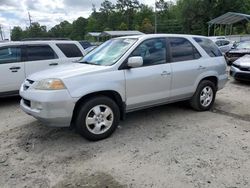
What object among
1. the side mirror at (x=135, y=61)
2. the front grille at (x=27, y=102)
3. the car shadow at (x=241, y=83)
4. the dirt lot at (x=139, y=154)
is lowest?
the dirt lot at (x=139, y=154)

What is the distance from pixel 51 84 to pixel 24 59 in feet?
11.4

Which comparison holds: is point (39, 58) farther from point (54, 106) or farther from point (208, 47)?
point (208, 47)

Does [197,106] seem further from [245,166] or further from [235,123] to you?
[245,166]

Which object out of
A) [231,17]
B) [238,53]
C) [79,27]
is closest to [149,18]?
[79,27]

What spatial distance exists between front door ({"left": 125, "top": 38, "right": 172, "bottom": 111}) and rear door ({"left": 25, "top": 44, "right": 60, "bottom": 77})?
10.5 ft

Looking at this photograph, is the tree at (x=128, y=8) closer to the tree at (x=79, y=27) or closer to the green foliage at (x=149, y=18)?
the green foliage at (x=149, y=18)

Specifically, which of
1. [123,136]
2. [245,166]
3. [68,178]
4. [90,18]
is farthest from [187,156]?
[90,18]

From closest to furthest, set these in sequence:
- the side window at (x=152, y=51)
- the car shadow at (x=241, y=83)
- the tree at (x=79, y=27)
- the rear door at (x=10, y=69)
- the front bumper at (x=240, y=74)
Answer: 1. the side window at (x=152, y=51)
2. the rear door at (x=10, y=69)
3. the front bumper at (x=240, y=74)
4. the car shadow at (x=241, y=83)
5. the tree at (x=79, y=27)

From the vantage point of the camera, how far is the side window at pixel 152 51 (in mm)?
5253

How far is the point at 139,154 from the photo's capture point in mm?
4273

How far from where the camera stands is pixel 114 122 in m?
4.89

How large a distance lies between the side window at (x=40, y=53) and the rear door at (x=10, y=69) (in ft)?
0.93

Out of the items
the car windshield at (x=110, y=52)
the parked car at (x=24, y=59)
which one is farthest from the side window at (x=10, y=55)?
the car windshield at (x=110, y=52)

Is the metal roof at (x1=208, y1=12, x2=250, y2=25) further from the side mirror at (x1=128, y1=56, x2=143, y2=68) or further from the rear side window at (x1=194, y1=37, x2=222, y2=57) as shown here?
the side mirror at (x1=128, y1=56, x2=143, y2=68)
